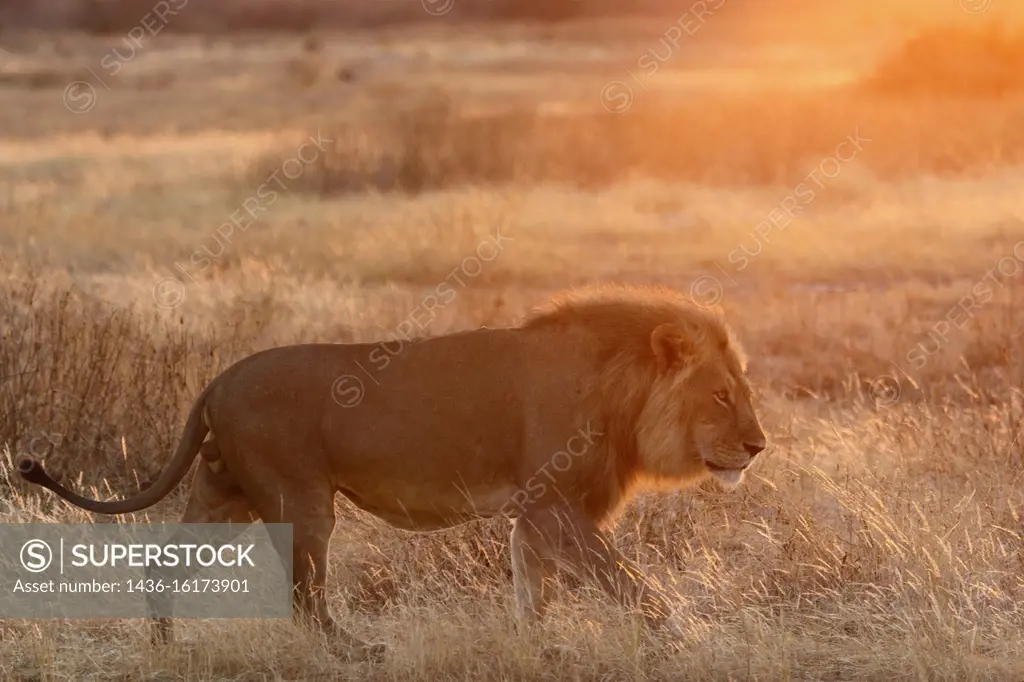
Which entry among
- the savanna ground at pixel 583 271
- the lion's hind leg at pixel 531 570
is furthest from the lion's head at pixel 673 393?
the savanna ground at pixel 583 271

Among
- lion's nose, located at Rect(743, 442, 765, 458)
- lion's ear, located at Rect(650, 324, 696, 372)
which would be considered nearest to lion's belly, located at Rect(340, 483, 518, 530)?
lion's ear, located at Rect(650, 324, 696, 372)

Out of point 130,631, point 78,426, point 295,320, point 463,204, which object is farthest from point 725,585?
point 463,204

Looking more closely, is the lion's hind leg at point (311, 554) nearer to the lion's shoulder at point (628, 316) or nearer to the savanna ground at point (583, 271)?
the savanna ground at point (583, 271)

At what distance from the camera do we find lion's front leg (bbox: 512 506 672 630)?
22.7ft

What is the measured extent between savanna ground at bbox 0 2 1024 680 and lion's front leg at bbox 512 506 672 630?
0.11m

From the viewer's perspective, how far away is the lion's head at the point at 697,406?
278 inches

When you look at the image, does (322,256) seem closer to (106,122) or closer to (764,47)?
(106,122)

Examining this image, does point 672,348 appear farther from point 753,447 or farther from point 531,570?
point 531,570

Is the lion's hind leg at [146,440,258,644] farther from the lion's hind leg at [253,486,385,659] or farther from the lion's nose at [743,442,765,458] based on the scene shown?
the lion's nose at [743,442,765,458]

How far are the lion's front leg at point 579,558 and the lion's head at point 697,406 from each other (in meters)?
0.49

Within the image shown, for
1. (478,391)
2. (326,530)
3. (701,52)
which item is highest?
(478,391)

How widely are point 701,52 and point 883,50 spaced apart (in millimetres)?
5203

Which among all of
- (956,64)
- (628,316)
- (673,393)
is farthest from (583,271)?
(956,64)

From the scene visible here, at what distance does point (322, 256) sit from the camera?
72.4ft
